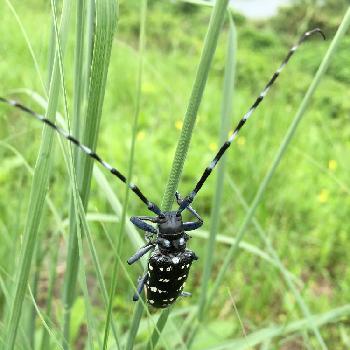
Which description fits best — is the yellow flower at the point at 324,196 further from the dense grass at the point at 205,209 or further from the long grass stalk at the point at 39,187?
the long grass stalk at the point at 39,187

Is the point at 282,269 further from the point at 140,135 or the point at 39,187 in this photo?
the point at 140,135

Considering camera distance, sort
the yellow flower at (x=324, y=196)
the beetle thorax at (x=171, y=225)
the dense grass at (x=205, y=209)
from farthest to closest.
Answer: the yellow flower at (x=324, y=196)
the dense grass at (x=205, y=209)
the beetle thorax at (x=171, y=225)

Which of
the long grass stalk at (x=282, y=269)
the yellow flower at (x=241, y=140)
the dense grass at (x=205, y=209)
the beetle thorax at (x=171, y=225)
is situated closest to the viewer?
the beetle thorax at (x=171, y=225)

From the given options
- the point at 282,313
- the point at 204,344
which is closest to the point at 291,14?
the point at 282,313

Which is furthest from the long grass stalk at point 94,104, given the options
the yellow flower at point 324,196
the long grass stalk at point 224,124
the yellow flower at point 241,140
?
the yellow flower at point 241,140

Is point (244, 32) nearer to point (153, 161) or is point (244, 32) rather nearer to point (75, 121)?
point (153, 161)

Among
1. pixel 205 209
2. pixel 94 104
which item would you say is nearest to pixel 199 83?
pixel 94 104

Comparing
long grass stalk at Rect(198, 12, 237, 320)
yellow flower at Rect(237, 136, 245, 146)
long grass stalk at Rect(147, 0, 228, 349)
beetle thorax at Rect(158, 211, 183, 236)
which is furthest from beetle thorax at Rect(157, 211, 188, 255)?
yellow flower at Rect(237, 136, 245, 146)
